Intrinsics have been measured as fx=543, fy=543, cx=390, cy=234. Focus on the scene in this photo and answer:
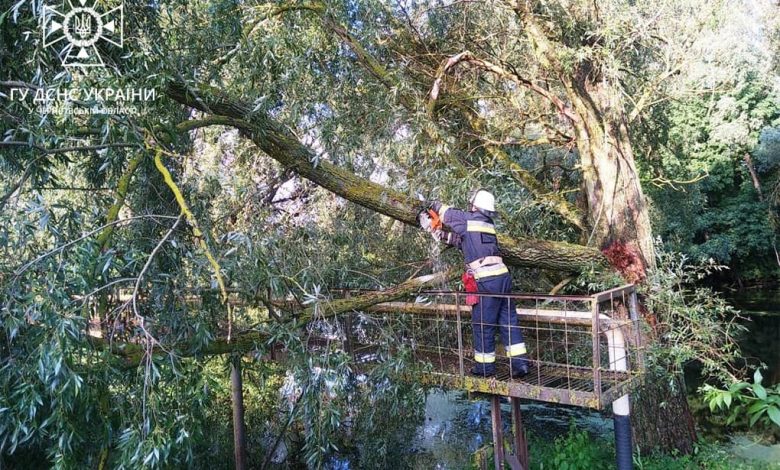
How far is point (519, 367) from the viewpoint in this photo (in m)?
4.32

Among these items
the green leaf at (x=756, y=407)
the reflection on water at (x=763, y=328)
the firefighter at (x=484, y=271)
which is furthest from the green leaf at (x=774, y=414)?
the reflection on water at (x=763, y=328)

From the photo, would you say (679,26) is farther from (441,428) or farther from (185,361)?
(441,428)

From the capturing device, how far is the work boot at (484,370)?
14.2ft

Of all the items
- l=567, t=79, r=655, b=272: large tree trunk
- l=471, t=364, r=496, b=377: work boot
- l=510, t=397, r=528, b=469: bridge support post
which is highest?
l=567, t=79, r=655, b=272: large tree trunk

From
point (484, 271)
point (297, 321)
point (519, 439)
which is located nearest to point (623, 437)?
point (519, 439)

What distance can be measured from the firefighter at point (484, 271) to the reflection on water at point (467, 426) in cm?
306

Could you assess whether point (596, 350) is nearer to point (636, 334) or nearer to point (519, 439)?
point (636, 334)

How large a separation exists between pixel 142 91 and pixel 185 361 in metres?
1.53

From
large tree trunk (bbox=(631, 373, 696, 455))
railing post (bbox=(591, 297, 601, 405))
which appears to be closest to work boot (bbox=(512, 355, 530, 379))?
railing post (bbox=(591, 297, 601, 405))

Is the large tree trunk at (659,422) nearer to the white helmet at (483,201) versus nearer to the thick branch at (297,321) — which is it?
the thick branch at (297,321)

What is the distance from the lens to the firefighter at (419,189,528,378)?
416 centimetres

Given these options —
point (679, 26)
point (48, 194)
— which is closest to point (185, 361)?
point (48, 194)

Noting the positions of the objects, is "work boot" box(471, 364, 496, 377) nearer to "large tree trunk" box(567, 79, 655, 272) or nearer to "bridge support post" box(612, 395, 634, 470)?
"bridge support post" box(612, 395, 634, 470)

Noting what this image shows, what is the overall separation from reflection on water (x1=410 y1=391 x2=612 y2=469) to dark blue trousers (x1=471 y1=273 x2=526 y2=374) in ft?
9.90
